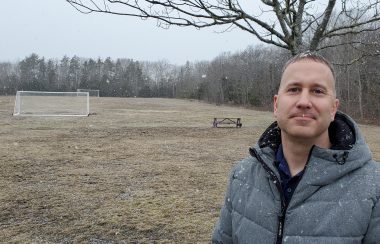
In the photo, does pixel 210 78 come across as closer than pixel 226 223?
No

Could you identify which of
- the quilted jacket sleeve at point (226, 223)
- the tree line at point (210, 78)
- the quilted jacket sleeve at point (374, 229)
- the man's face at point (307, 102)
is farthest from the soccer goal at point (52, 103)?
the quilted jacket sleeve at point (374, 229)

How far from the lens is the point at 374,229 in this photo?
5.22ft

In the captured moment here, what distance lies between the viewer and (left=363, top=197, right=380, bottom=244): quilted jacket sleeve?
62.6 inches

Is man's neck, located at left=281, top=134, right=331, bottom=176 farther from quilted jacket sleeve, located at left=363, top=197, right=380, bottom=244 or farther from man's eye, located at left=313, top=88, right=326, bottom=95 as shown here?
quilted jacket sleeve, located at left=363, top=197, right=380, bottom=244

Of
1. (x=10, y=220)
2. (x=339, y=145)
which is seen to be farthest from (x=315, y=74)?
(x=10, y=220)

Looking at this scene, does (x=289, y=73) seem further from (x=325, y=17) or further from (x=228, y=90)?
(x=228, y=90)

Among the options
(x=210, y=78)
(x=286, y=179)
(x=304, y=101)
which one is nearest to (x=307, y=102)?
(x=304, y=101)

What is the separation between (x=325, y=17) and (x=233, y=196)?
1710 millimetres

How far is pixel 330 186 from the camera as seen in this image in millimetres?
1653

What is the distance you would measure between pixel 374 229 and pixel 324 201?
208 mm

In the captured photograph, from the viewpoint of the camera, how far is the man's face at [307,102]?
1.70 m

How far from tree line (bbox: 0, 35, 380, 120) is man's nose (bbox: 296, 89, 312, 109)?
181cm

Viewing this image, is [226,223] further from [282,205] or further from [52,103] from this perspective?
[52,103]

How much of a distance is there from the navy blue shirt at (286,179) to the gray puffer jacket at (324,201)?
0.11ft
